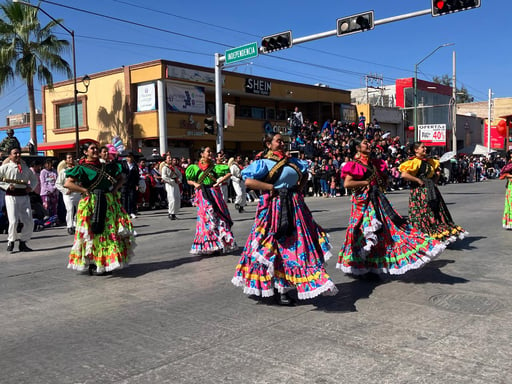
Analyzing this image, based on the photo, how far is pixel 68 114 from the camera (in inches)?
1241

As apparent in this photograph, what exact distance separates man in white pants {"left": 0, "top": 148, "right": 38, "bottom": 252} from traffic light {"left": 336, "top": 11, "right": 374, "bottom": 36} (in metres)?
10.5

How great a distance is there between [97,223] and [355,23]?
38.3 ft

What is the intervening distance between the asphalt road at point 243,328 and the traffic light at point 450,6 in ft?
28.4

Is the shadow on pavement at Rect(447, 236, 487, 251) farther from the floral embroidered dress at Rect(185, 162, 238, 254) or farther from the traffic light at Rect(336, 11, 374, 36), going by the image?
the traffic light at Rect(336, 11, 374, 36)

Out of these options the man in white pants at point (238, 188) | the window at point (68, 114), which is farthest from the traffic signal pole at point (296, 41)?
the window at point (68, 114)

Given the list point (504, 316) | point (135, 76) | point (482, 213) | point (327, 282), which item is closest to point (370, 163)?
A: point (327, 282)

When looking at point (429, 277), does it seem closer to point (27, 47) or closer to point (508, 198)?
point (508, 198)

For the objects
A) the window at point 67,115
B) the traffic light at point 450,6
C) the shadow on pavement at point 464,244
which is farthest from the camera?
the window at point 67,115

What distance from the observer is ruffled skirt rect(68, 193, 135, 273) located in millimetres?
6822

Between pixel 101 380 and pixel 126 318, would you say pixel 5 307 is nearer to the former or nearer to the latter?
pixel 126 318

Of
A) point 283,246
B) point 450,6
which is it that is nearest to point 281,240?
point 283,246

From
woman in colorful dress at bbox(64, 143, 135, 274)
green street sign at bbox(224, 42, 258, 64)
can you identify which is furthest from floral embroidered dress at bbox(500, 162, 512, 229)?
green street sign at bbox(224, 42, 258, 64)

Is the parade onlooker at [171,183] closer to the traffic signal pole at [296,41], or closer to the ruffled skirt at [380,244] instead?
the traffic signal pole at [296,41]

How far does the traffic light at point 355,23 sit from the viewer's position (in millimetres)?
15328
